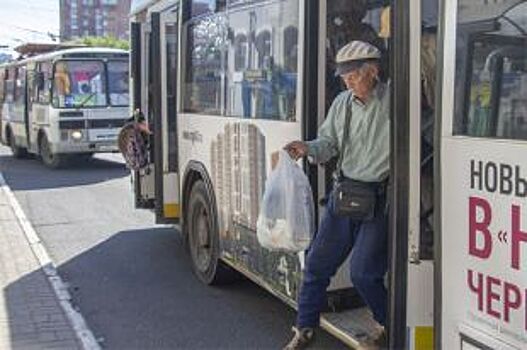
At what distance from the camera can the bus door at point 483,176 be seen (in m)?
3.16

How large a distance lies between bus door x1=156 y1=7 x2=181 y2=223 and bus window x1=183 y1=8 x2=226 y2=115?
1.88 feet

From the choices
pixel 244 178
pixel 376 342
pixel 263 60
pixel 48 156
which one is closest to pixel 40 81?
pixel 48 156

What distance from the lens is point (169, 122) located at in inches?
326

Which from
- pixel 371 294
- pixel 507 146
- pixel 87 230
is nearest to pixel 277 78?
pixel 371 294

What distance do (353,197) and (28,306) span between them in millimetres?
3373

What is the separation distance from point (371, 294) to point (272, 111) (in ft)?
4.86

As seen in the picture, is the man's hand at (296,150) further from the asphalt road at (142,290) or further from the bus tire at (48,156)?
the bus tire at (48,156)

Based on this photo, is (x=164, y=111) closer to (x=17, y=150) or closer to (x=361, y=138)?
(x=361, y=138)

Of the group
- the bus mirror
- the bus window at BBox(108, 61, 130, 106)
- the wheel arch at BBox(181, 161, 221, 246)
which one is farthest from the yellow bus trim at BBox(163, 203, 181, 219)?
the bus mirror

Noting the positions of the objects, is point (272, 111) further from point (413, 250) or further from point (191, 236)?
point (191, 236)

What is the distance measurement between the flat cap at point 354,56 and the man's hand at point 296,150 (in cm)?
45

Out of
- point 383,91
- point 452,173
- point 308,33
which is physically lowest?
point 452,173

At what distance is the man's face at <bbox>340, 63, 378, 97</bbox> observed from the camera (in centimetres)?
449

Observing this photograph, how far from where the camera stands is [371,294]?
4.53m
